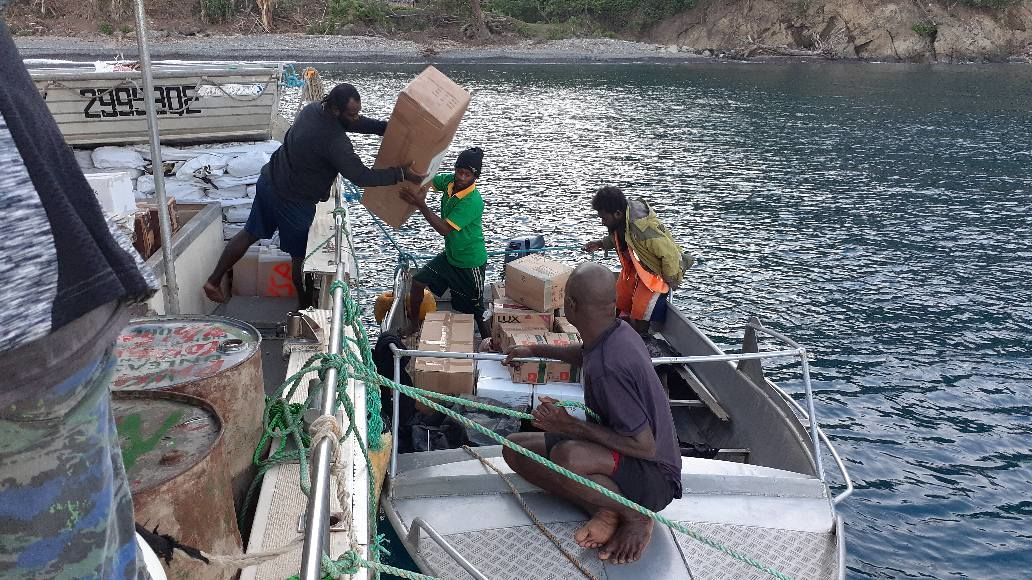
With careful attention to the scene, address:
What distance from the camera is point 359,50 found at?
6475cm

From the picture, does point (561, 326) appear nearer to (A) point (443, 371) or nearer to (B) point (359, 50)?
(A) point (443, 371)

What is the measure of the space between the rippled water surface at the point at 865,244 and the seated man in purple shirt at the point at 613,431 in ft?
14.4

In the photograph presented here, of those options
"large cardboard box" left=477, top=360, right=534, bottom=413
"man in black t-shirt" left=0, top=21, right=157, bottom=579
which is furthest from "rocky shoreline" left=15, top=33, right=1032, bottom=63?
"man in black t-shirt" left=0, top=21, right=157, bottom=579

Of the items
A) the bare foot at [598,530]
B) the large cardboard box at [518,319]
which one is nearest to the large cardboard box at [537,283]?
the large cardboard box at [518,319]

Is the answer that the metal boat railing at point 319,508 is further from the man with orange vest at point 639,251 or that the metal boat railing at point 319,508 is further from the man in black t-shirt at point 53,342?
the man with orange vest at point 639,251

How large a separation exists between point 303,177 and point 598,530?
4.25m

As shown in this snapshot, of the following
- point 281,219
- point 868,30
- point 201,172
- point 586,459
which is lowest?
point 586,459

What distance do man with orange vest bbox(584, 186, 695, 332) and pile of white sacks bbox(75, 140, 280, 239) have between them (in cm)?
438

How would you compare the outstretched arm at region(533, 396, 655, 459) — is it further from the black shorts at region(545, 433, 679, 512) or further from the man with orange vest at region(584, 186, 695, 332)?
the man with orange vest at region(584, 186, 695, 332)

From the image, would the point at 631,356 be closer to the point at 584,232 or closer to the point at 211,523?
the point at 211,523

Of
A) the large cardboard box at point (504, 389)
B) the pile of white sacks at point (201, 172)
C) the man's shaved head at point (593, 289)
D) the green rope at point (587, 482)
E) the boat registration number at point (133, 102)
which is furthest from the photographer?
the boat registration number at point (133, 102)

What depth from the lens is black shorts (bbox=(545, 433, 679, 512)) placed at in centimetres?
486

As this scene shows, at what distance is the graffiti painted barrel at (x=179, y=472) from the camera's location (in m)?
2.48

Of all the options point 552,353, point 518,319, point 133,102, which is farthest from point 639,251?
point 133,102
